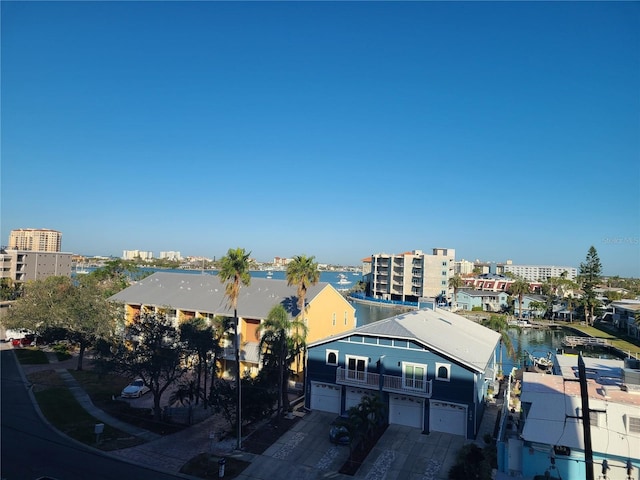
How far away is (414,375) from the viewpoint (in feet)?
74.6

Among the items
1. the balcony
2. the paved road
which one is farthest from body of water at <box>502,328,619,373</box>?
the paved road

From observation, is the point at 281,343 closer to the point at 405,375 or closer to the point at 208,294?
the point at 405,375

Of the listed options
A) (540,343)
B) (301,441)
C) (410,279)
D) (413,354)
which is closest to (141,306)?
(301,441)

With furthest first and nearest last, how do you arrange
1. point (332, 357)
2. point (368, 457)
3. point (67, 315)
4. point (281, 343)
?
point (67, 315) → point (332, 357) → point (281, 343) → point (368, 457)

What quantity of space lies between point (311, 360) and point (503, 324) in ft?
88.5

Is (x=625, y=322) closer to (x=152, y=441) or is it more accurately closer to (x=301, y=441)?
(x=301, y=441)

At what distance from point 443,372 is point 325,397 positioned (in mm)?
7231

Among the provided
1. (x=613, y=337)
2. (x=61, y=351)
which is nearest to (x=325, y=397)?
(x=61, y=351)

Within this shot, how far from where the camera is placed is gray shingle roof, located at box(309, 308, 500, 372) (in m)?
22.8

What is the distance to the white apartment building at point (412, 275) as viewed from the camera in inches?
4343

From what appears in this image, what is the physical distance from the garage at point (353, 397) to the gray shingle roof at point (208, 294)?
932cm

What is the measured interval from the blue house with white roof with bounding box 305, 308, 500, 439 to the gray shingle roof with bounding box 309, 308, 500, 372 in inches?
2.2

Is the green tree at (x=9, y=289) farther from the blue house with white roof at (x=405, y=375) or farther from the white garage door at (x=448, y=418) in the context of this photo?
the white garage door at (x=448, y=418)

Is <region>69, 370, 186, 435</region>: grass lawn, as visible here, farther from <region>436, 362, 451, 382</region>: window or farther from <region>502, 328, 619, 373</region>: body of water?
<region>502, 328, 619, 373</region>: body of water
